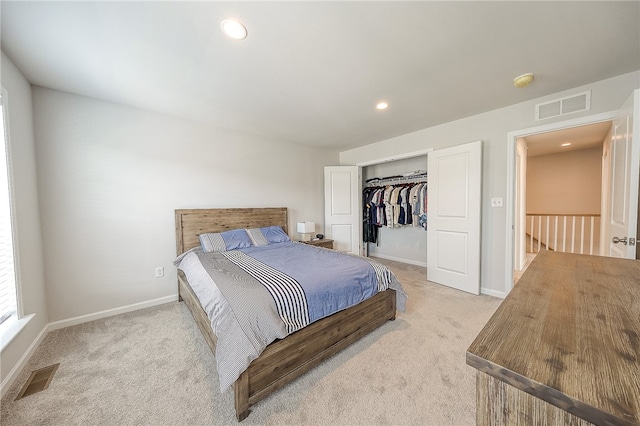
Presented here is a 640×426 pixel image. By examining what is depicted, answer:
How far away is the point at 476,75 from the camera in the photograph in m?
2.08

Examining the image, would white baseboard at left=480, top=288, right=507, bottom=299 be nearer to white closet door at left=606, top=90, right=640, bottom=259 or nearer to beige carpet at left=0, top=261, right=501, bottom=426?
beige carpet at left=0, top=261, right=501, bottom=426

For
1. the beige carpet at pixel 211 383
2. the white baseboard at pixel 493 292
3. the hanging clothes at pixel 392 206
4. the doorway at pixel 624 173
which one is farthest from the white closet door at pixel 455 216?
the beige carpet at pixel 211 383

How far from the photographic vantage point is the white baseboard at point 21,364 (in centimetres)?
149

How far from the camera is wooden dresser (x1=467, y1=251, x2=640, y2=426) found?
38cm

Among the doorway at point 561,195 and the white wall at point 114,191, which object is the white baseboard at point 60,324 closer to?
the white wall at point 114,191

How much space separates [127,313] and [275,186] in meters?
2.52

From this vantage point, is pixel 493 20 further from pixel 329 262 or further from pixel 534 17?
pixel 329 262

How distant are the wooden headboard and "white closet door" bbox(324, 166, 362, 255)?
1019mm

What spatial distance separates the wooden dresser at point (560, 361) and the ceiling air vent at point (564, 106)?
253 centimetres

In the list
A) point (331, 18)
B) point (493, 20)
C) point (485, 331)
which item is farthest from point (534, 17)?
point (485, 331)

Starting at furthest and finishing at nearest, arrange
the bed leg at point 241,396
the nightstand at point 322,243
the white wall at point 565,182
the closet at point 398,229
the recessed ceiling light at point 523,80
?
1. the white wall at point 565,182
2. the closet at point 398,229
3. the nightstand at point 322,243
4. the recessed ceiling light at point 523,80
5. the bed leg at point 241,396

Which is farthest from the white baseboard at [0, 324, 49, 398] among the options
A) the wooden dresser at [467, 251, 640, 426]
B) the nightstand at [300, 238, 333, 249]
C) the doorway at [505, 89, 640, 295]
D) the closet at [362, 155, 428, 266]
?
the closet at [362, 155, 428, 266]

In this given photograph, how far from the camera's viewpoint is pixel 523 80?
211cm

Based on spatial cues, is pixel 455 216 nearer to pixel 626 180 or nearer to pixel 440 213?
pixel 440 213
